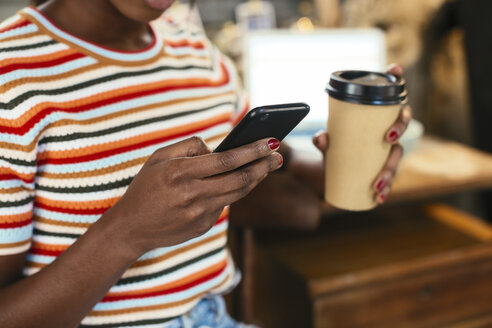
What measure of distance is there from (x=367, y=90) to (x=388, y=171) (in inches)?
6.4

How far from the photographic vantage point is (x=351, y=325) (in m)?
1.38

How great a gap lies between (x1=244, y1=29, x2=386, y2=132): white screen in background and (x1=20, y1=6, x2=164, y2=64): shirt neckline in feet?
3.12

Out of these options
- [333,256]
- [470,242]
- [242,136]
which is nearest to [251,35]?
[333,256]

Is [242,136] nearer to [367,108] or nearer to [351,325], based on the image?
[367,108]

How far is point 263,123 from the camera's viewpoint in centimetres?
53

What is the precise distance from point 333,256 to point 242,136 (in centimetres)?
103

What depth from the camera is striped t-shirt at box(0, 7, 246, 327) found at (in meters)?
0.62

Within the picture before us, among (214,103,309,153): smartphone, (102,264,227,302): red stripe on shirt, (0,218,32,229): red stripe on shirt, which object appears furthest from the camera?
(102,264,227,302): red stripe on shirt

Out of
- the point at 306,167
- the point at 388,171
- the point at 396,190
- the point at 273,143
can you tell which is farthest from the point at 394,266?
the point at 273,143

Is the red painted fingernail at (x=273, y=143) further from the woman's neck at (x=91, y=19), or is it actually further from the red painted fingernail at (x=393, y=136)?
the woman's neck at (x=91, y=19)

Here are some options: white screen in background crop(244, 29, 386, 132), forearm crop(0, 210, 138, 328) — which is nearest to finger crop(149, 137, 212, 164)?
forearm crop(0, 210, 138, 328)

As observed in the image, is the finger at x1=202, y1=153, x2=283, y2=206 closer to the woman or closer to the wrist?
the woman

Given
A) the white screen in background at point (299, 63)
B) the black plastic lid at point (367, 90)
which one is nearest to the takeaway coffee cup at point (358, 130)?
the black plastic lid at point (367, 90)

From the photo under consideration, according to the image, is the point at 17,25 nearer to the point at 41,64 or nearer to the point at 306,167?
the point at 41,64
